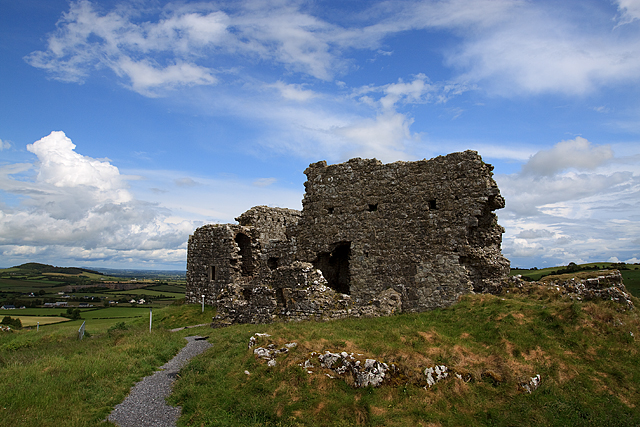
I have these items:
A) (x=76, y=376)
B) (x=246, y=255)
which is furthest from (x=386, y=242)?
(x=76, y=376)

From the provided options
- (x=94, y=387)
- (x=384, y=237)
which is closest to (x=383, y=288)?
(x=384, y=237)

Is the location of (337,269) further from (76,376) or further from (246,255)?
(76,376)

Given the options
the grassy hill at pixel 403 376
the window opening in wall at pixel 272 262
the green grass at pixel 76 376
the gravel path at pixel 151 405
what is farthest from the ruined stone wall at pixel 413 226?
the gravel path at pixel 151 405

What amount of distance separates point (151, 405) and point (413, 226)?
1259cm

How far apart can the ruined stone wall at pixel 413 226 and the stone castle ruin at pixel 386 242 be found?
0.15ft

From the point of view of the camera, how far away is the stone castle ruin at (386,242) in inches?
642

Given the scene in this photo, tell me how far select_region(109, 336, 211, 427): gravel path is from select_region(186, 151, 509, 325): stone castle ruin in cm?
642

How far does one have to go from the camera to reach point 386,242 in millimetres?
17688

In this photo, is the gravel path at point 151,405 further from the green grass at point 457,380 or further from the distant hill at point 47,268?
the distant hill at point 47,268

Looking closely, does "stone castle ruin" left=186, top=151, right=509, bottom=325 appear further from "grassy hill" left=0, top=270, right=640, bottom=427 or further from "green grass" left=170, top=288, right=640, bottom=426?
"green grass" left=170, top=288, right=640, bottom=426

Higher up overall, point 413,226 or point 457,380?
point 413,226

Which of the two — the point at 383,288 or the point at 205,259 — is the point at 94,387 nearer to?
the point at 383,288

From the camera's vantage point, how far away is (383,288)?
17.5 meters

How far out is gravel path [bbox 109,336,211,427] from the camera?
28.3 ft
